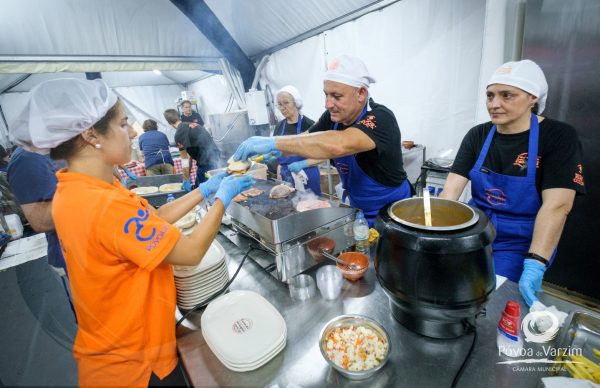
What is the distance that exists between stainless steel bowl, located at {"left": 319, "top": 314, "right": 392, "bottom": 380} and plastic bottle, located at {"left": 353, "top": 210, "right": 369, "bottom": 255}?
687 mm

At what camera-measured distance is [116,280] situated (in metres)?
1.20

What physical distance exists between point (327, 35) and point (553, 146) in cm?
511

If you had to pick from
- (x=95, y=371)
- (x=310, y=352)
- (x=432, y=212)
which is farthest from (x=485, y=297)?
(x=95, y=371)

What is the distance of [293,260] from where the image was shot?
5.50 feet

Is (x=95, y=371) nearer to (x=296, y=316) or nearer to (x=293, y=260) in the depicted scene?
→ (x=296, y=316)

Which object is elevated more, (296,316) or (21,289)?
(296,316)

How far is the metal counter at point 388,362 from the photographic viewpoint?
1.06m

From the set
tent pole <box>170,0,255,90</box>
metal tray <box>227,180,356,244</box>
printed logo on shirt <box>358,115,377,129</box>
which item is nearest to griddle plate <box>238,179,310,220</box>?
metal tray <box>227,180,356,244</box>

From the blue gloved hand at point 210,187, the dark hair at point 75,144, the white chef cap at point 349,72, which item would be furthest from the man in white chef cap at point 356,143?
the dark hair at point 75,144

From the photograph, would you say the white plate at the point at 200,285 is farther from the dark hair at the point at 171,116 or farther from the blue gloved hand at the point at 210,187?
the dark hair at the point at 171,116

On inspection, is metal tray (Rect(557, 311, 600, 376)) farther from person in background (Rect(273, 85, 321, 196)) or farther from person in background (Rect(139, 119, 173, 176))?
person in background (Rect(139, 119, 173, 176))

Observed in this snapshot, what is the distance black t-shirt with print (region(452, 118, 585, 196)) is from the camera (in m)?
1.81

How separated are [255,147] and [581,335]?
6.50 feet

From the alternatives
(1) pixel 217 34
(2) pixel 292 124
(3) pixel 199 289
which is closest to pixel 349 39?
(2) pixel 292 124
